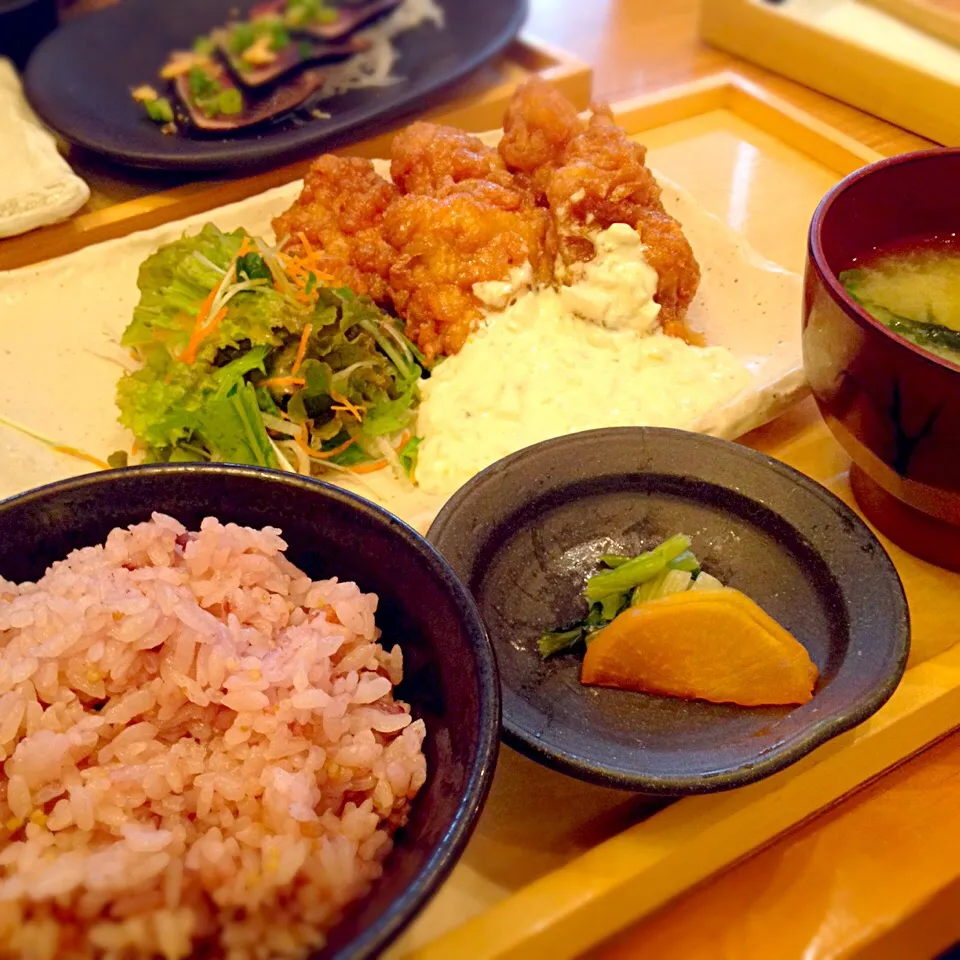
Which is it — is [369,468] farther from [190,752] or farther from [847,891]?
[847,891]

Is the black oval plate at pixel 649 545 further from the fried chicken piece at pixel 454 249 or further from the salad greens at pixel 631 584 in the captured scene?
the fried chicken piece at pixel 454 249

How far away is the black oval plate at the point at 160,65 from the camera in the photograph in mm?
2666

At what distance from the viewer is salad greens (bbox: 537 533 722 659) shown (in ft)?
4.69

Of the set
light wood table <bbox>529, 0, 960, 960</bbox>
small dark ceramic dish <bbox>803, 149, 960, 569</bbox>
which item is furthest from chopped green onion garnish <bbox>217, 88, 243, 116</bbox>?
light wood table <bbox>529, 0, 960, 960</bbox>

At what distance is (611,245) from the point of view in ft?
6.93

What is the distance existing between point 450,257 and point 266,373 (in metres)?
0.51

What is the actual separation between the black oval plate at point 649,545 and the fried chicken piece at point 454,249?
641 millimetres

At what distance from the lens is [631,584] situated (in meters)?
1.45

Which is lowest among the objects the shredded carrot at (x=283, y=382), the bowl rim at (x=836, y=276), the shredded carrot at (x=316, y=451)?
the shredded carrot at (x=316, y=451)

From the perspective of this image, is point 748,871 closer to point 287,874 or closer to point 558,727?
point 558,727

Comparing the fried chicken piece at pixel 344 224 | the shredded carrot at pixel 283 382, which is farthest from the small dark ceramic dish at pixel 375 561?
the fried chicken piece at pixel 344 224

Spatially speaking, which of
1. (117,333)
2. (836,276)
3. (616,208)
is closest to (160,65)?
(117,333)

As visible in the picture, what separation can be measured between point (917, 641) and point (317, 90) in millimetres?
2605

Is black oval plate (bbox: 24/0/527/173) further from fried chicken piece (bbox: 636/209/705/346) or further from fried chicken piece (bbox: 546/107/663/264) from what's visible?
fried chicken piece (bbox: 636/209/705/346)
